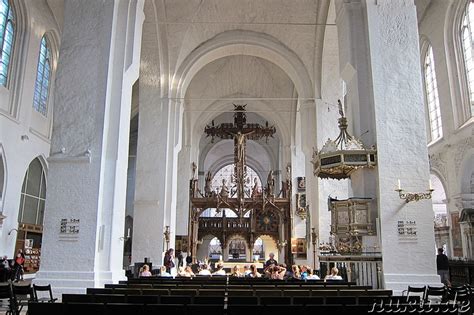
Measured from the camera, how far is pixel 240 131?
25297 mm

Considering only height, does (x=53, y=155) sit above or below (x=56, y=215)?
above

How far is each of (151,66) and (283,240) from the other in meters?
12.1

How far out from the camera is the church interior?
32.5 ft

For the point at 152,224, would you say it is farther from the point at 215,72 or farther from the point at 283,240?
the point at 215,72

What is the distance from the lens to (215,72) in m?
25.3

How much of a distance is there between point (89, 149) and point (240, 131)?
1567 centimetres

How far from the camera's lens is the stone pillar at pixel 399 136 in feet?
31.3

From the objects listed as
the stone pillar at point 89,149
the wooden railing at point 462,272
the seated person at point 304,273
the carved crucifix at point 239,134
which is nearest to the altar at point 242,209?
the carved crucifix at point 239,134

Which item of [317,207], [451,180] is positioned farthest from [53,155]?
[451,180]

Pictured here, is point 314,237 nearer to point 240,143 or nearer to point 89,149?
point 89,149

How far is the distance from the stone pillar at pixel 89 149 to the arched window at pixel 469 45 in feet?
44.1

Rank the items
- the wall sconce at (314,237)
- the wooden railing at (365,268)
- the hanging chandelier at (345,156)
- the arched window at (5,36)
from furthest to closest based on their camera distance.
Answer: the arched window at (5,36) → the wall sconce at (314,237) → the hanging chandelier at (345,156) → the wooden railing at (365,268)

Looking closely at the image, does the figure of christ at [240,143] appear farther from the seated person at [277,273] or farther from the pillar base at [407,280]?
the pillar base at [407,280]

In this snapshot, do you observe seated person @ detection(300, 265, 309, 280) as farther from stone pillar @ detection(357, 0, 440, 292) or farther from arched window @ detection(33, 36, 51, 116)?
arched window @ detection(33, 36, 51, 116)
